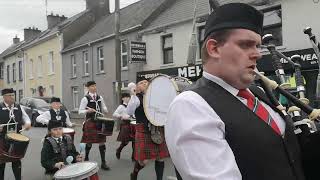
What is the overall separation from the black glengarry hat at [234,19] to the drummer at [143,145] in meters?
5.38

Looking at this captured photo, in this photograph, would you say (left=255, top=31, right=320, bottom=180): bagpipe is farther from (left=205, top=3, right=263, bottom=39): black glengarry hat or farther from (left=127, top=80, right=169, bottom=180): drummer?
(left=127, top=80, right=169, bottom=180): drummer

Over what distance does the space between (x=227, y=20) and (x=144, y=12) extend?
2036 centimetres

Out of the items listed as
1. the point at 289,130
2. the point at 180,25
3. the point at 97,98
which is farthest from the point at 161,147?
the point at 180,25

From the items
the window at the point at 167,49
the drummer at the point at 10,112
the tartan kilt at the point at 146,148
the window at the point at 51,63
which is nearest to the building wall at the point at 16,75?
the window at the point at 51,63

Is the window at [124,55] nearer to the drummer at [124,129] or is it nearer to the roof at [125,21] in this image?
the roof at [125,21]

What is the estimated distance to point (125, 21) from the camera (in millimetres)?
22938

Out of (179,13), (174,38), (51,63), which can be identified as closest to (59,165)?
(174,38)

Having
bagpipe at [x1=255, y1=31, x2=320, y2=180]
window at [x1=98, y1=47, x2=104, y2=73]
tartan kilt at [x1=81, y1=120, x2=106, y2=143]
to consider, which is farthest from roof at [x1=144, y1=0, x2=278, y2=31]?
bagpipe at [x1=255, y1=31, x2=320, y2=180]

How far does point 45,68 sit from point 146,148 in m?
25.4

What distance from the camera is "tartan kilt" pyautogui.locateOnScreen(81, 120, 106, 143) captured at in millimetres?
9102

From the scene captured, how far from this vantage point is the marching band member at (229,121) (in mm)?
1398

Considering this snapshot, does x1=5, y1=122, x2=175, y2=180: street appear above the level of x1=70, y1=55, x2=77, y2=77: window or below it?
below

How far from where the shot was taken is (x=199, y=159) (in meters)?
1.37

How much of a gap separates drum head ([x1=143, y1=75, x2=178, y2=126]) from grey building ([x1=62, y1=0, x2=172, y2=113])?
13.1m
